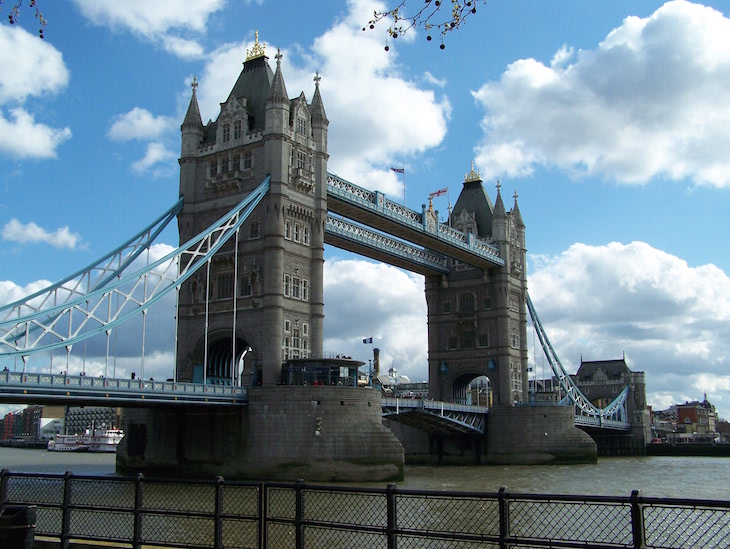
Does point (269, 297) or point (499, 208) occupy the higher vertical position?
point (499, 208)

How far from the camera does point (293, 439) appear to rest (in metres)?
47.2

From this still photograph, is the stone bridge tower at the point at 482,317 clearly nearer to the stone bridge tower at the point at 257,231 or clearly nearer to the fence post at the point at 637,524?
the stone bridge tower at the point at 257,231

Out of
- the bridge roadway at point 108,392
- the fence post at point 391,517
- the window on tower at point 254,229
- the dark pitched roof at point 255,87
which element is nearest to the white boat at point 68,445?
the dark pitched roof at point 255,87

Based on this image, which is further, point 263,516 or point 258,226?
point 258,226

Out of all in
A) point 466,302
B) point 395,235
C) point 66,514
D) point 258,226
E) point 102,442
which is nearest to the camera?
point 66,514

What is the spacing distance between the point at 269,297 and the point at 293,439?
32.6ft

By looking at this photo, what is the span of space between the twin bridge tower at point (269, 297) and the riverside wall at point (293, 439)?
65 millimetres

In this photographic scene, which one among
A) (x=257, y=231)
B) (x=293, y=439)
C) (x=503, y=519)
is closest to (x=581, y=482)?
(x=293, y=439)

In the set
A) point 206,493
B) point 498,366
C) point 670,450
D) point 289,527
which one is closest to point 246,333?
point 206,493

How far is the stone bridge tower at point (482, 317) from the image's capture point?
81.3 m

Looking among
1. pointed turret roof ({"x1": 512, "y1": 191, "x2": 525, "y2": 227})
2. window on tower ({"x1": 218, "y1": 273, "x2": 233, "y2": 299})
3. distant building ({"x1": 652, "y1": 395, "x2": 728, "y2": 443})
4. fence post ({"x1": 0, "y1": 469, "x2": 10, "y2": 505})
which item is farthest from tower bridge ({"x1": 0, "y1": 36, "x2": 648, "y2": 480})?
distant building ({"x1": 652, "y1": 395, "x2": 728, "y2": 443})

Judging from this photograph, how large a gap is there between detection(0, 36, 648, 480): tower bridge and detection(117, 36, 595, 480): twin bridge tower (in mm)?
87

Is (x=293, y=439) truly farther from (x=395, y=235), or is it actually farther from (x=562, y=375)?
(x=562, y=375)

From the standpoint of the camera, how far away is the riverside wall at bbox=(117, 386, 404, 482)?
46.9m
